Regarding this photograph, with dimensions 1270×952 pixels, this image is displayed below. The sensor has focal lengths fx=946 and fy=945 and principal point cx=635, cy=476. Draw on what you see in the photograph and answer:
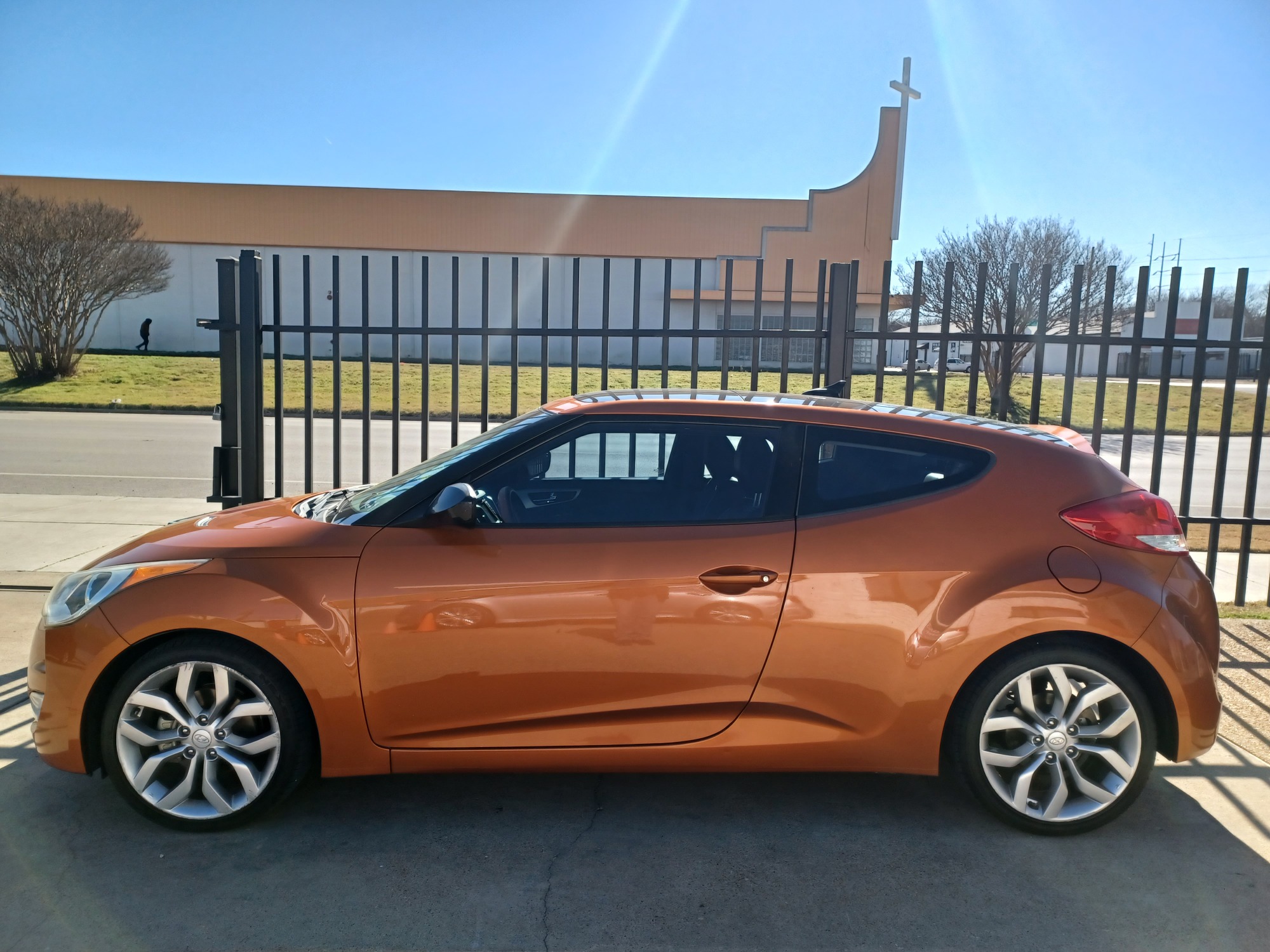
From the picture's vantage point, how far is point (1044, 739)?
10.8ft

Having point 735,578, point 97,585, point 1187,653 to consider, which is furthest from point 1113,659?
point 97,585

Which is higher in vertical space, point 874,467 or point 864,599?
point 874,467

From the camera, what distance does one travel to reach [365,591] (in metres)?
3.19

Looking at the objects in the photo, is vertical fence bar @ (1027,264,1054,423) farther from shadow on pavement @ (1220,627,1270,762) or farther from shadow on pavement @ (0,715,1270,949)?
shadow on pavement @ (0,715,1270,949)

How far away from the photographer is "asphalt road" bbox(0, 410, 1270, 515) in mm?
11836

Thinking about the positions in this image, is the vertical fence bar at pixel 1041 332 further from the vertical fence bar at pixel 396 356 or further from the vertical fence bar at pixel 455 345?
the vertical fence bar at pixel 396 356

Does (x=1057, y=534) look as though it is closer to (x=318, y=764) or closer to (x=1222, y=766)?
(x=1222, y=766)

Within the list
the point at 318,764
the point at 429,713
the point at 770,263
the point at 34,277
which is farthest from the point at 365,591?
the point at 770,263

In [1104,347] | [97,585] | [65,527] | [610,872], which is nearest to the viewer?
[610,872]

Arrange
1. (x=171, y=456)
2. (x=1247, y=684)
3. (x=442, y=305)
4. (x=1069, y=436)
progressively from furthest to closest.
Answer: (x=442, y=305) < (x=171, y=456) < (x=1247, y=684) < (x=1069, y=436)

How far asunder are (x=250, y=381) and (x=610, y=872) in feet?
13.9

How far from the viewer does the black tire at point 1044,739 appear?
327cm

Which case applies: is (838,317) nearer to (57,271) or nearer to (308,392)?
(308,392)

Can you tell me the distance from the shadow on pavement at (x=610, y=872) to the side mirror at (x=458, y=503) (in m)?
1.14
